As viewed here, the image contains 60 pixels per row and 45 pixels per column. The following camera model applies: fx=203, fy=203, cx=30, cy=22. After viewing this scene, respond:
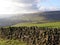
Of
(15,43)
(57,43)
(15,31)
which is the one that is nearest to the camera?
(57,43)

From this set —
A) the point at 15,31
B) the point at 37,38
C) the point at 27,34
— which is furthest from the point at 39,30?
the point at 15,31

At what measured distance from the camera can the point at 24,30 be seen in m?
185

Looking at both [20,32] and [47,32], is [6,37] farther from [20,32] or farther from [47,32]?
[47,32]

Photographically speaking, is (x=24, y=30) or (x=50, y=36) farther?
(x=24, y=30)

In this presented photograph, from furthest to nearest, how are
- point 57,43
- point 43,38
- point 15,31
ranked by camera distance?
point 15,31, point 43,38, point 57,43

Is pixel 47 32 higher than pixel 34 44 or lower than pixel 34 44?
higher

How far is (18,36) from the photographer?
7407 inches

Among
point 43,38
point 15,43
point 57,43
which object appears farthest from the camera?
point 15,43

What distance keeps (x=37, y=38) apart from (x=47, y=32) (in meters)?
13.9

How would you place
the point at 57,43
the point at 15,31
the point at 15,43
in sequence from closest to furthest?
the point at 57,43
the point at 15,43
the point at 15,31

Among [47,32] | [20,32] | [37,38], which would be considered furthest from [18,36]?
[47,32]

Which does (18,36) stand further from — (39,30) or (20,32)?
(39,30)

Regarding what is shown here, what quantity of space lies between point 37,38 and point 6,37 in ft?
125

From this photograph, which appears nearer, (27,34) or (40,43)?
(40,43)
